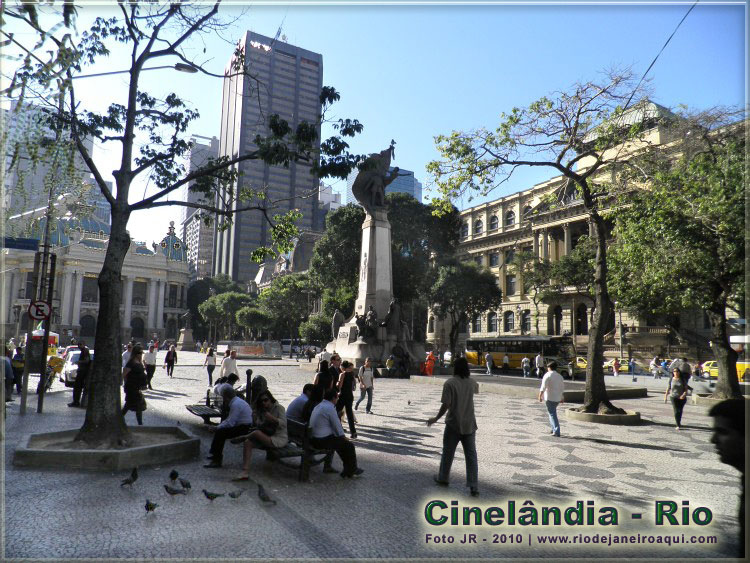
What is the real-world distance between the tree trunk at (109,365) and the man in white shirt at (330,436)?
309 centimetres

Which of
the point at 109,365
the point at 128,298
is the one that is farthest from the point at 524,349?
the point at 128,298

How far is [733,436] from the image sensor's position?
9.84 feet

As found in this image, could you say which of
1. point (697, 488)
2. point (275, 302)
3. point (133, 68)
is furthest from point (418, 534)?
point (275, 302)

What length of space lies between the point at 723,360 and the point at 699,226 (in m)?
4.40

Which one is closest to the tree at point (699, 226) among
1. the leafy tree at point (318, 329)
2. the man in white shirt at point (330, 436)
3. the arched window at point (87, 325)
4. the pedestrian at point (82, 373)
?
the man in white shirt at point (330, 436)

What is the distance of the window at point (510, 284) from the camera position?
60.8 m

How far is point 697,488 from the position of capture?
255 inches

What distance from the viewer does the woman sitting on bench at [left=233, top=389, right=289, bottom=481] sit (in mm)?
6609

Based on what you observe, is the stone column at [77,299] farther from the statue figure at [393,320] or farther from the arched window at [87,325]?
the statue figure at [393,320]

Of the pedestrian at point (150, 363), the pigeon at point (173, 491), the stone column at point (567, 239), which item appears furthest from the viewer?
the stone column at point (567, 239)

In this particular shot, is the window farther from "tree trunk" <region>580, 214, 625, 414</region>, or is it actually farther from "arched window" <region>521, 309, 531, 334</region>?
"tree trunk" <region>580, 214, 625, 414</region>

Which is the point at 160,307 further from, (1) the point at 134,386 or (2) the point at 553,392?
(2) the point at 553,392

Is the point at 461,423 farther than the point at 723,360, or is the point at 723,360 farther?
the point at 723,360

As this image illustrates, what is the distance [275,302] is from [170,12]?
56695 mm
